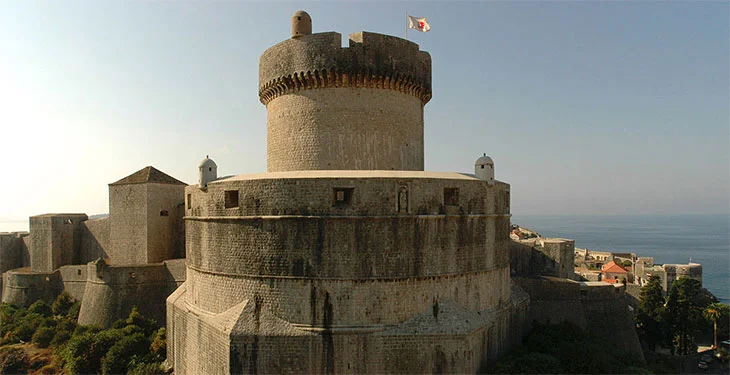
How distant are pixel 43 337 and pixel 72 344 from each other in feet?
14.7

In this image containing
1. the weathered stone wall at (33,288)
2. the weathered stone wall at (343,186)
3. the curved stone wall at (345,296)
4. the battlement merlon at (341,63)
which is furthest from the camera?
the weathered stone wall at (33,288)

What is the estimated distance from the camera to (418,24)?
1427cm

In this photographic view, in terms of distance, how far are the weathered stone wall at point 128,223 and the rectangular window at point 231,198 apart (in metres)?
11.6

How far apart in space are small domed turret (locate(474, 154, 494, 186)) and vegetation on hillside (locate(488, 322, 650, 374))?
5.18 m

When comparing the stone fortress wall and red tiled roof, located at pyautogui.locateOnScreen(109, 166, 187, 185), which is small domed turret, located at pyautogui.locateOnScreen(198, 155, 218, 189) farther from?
red tiled roof, located at pyautogui.locateOnScreen(109, 166, 187, 185)

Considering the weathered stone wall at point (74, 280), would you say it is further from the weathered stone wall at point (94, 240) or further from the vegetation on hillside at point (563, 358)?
the vegetation on hillside at point (563, 358)

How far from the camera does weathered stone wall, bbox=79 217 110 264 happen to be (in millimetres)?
23922

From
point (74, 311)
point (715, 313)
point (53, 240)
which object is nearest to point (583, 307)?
point (715, 313)

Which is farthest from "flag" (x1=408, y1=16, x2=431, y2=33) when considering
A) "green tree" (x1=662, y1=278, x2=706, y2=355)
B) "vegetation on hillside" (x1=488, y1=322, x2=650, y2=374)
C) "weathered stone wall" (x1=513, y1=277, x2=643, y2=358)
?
"green tree" (x1=662, y1=278, x2=706, y2=355)

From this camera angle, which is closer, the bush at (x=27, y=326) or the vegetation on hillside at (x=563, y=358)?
the vegetation on hillside at (x=563, y=358)

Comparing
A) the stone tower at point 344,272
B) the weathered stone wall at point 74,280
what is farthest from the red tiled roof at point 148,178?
the stone tower at point 344,272

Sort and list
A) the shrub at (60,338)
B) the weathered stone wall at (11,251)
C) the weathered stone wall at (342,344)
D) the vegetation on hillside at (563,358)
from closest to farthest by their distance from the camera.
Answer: the weathered stone wall at (342,344), the vegetation on hillside at (563,358), the shrub at (60,338), the weathered stone wall at (11,251)

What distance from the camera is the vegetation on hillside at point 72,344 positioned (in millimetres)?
16172

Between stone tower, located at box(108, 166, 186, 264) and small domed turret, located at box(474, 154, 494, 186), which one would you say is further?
stone tower, located at box(108, 166, 186, 264)
